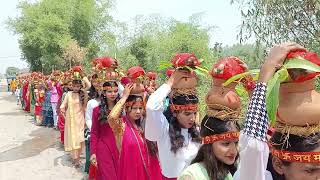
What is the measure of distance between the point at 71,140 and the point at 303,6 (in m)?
4.87

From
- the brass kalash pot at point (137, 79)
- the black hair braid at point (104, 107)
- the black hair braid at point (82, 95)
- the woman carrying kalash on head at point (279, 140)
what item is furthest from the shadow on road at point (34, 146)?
the woman carrying kalash on head at point (279, 140)

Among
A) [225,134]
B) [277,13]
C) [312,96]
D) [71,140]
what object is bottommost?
[71,140]

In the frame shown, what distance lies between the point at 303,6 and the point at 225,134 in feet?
13.6

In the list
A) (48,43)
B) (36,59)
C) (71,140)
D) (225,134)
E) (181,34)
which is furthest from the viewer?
(36,59)

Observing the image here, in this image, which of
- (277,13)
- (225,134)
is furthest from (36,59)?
(225,134)

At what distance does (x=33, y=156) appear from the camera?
35.2 ft

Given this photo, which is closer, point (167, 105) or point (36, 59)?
point (167, 105)

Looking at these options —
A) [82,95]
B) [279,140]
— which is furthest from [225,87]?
[82,95]

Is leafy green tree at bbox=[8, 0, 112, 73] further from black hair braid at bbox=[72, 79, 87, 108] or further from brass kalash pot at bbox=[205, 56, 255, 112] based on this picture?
brass kalash pot at bbox=[205, 56, 255, 112]

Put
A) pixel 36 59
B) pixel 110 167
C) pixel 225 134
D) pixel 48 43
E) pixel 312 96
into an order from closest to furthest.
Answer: pixel 312 96, pixel 225 134, pixel 110 167, pixel 48 43, pixel 36 59

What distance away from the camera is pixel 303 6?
6.20 meters

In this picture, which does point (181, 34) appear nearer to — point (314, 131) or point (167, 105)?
point (167, 105)

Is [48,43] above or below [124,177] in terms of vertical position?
above

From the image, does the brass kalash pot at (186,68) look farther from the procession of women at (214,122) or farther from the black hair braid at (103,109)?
the black hair braid at (103,109)
